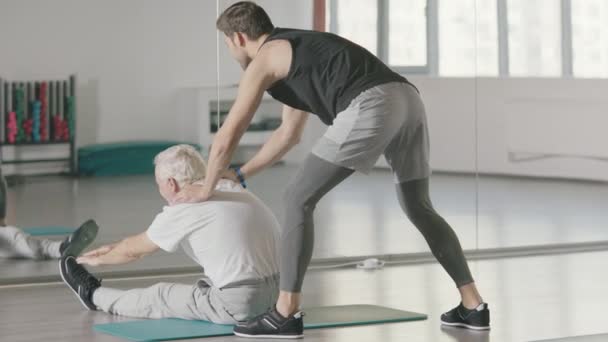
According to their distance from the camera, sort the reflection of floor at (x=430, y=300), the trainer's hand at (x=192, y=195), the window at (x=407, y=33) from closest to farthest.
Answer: the trainer's hand at (x=192, y=195)
the reflection of floor at (x=430, y=300)
the window at (x=407, y=33)

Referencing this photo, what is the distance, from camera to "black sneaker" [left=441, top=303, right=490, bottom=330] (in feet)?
15.0

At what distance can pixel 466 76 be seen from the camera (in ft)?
22.2

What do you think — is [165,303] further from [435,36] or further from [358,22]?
[435,36]

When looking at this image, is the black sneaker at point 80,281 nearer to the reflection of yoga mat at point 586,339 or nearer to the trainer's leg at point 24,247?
the trainer's leg at point 24,247

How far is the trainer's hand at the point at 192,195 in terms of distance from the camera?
14.5 feet

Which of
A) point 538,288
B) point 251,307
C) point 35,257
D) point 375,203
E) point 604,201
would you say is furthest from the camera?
point 604,201

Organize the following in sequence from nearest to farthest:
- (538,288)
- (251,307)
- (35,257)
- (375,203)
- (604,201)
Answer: (251,307)
(538,288)
(35,257)
(375,203)
(604,201)

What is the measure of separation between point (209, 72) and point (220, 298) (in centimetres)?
247

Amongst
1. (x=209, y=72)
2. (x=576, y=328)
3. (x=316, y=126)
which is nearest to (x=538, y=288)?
(x=576, y=328)

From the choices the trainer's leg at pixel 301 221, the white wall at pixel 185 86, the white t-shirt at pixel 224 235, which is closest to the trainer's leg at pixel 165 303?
the white t-shirt at pixel 224 235

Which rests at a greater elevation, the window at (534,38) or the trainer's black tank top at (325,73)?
the window at (534,38)

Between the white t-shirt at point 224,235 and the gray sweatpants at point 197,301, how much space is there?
0.05m

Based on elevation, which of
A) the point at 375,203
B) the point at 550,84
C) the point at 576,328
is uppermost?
the point at 550,84

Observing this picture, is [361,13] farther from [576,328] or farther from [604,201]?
[576,328]
